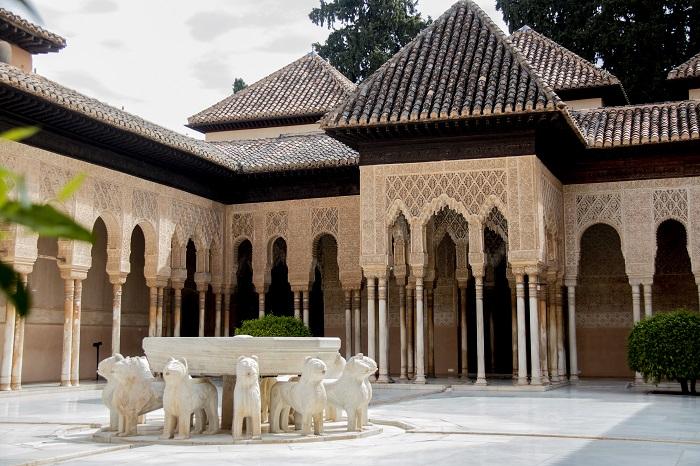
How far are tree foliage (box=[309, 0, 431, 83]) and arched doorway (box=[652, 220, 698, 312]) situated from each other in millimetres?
17594

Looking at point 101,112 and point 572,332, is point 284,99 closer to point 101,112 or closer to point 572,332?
point 101,112

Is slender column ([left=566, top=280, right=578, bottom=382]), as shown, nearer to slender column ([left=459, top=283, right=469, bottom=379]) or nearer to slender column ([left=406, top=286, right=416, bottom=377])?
slender column ([left=459, top=283, right=469, bottom=379])

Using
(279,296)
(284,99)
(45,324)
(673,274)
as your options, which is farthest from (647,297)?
(284,99)

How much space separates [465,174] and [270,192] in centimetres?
595

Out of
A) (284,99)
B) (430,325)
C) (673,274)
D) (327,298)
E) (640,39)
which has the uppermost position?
(640,39)

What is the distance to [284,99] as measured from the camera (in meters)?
25.3

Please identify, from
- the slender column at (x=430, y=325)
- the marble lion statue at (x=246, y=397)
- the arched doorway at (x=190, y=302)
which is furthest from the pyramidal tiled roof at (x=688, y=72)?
the marble lion statue at (x=246, y=397)

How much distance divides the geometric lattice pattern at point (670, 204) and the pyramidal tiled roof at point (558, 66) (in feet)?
15.3

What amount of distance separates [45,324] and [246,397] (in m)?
12.2

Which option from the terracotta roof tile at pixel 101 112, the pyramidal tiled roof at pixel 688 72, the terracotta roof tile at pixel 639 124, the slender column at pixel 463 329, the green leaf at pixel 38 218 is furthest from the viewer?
the pyramidal tiled roof at pixel 688 72

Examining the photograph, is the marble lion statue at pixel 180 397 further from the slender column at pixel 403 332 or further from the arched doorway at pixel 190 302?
the arched doorway at pixel 190 302

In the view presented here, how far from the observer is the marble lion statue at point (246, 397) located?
7043 mm

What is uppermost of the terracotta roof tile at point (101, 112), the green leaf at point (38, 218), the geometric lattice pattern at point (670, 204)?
the terracotta roof tile at point (101, 112)

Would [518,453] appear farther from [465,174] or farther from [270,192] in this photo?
[270,192]
